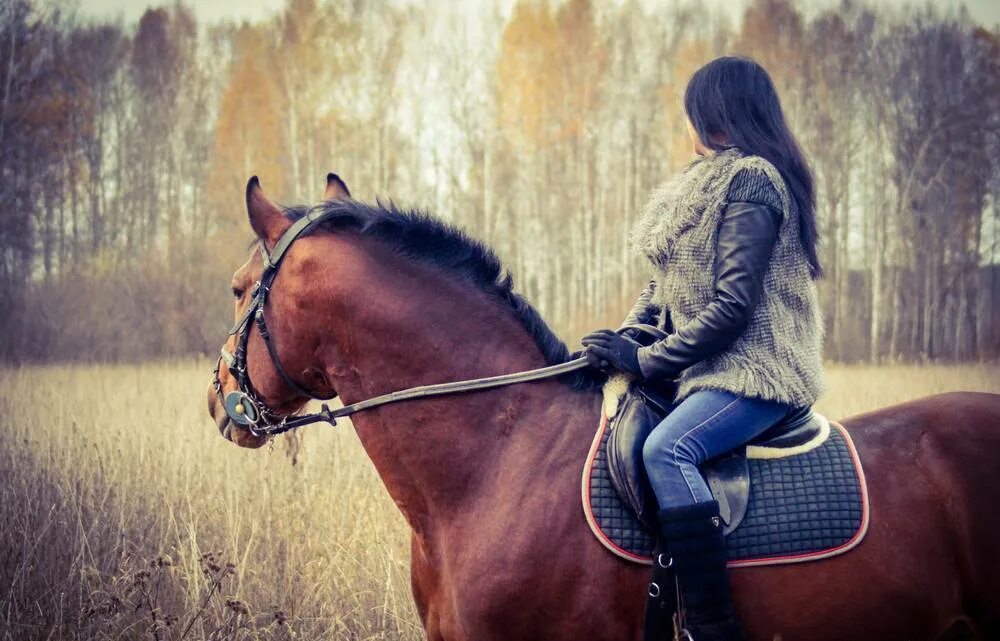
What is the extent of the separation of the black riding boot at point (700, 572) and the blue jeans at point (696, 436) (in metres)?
0.05

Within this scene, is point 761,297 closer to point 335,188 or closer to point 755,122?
point 755,122

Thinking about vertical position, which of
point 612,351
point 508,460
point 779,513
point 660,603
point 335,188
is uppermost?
point 335,188

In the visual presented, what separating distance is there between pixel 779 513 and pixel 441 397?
1.22 meters

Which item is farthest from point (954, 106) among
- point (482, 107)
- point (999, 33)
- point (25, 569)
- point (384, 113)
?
point (25, 569)

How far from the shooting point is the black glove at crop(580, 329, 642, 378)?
2463mm

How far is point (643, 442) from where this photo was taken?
234 cm

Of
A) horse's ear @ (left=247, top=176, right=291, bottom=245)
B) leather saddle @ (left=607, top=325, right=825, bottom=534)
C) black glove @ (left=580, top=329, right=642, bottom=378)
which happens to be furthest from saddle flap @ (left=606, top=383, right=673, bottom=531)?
horse's ear @ (left=247, top=176, right=291, bottom=245)

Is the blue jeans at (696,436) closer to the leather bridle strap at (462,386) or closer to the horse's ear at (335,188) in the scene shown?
the leather bridle strap at (462,386)

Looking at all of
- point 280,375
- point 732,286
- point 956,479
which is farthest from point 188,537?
point 956,479

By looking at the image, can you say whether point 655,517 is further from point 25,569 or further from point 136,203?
point 136,203

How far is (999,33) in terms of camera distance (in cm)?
2070

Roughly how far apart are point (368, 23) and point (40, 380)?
54.1 feet

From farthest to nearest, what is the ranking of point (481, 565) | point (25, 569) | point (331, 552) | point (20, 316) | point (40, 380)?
point (20, 316), point (40, 380), point (331, 552), point (25, 569), point (481, 565)

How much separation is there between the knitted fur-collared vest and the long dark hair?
4 cm
